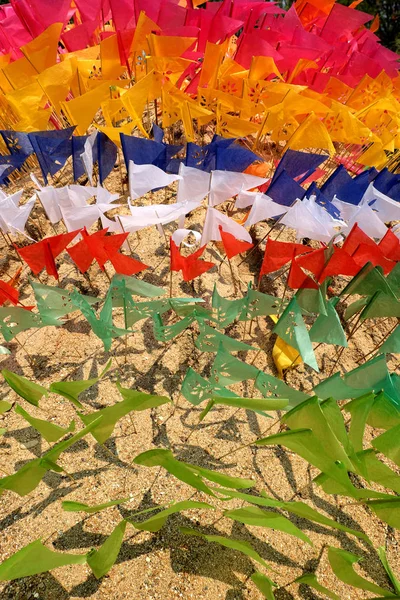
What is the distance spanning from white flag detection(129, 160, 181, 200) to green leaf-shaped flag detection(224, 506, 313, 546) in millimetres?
1073

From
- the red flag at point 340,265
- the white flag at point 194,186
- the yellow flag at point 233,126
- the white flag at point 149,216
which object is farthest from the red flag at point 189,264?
the yellow flag at point 233,126

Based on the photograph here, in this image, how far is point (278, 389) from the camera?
106cm

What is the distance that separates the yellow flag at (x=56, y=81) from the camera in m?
1.65

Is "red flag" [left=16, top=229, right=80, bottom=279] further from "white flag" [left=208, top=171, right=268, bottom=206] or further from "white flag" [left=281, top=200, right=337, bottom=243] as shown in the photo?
"white flag" [left=281, top=200, right=337, bottom=243]

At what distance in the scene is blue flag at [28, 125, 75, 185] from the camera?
157cm

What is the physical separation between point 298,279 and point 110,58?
1.45m

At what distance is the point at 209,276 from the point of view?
1.72 metres

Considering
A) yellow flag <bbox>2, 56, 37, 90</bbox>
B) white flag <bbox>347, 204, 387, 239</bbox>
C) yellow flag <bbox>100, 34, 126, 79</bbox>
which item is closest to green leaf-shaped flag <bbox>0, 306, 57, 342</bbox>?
white flag <bbox>347, 204, 387, 239</bbox>

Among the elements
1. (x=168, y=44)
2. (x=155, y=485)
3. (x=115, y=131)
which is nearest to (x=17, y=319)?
(x=155, y=485)

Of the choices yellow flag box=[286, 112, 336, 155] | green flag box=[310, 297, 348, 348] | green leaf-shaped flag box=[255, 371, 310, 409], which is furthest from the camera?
yellow flag box=[286, 112, 336, 155]

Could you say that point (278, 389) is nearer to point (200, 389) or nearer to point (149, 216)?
point (200, 389)

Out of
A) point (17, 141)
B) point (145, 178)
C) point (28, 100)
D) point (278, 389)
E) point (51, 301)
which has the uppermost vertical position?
point (28, 100)

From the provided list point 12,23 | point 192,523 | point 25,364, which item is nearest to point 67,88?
point 12,23

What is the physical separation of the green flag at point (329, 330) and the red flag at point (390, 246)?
0.39 m
